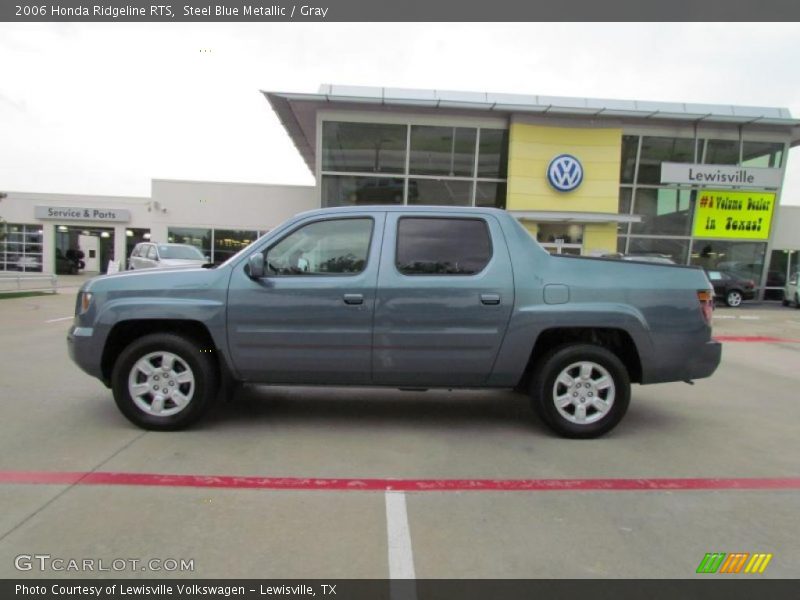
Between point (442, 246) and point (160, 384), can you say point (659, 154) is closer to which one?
point (442, 246)

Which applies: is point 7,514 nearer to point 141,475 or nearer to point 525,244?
point 141,475

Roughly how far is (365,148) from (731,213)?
15259mm

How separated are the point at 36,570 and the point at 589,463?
11.7ft

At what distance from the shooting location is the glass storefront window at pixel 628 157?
21.1 m

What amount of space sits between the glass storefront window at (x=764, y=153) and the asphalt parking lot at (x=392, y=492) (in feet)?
66.0

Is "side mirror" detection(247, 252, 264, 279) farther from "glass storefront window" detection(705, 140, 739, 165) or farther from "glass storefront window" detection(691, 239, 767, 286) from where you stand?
"glass storefront window" detection(705, 140, 739, 165)

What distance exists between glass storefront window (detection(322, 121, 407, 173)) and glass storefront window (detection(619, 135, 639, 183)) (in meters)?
8.90

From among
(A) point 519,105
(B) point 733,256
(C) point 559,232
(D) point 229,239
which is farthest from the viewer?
(D) point 229,239

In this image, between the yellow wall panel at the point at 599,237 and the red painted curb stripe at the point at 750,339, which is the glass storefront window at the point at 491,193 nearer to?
the yellow wall panel at the point at 599,237

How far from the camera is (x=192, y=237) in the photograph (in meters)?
24.9

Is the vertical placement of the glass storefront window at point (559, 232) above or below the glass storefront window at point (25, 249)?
above

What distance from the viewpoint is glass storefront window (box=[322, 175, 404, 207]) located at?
20.0 meters

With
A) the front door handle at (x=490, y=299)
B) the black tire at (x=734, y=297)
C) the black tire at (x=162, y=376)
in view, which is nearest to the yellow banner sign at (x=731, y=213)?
the black tire at (x=734, y=297)

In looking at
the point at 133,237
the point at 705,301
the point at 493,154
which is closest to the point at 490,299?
the point at 705,301
